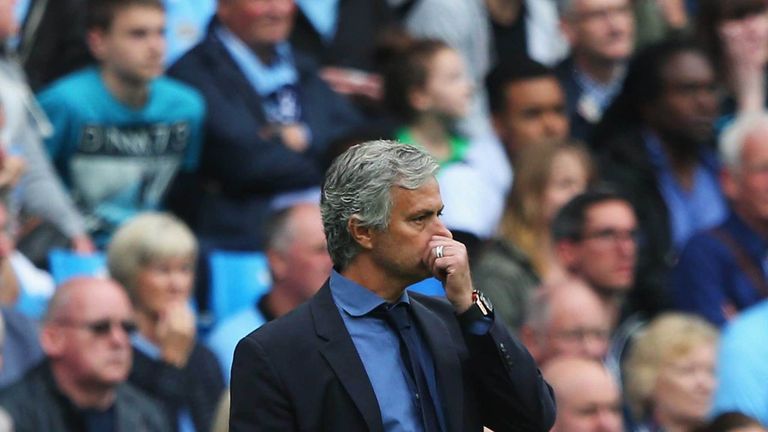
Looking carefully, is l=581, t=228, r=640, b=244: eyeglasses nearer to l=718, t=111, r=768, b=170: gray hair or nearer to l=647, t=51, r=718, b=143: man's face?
l=718, t=111, r=768, b=170: gray hair

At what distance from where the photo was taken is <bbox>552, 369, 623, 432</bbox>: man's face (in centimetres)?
654

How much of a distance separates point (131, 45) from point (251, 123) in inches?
25.8

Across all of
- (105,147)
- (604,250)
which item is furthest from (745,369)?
(105,147)

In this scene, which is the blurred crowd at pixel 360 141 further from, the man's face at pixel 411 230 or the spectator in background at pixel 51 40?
the man's face at pixel 411 230

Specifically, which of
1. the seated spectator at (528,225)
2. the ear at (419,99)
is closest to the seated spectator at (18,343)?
the seated spectator at (528,225)

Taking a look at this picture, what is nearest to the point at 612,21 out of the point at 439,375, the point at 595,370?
the point at 595,370

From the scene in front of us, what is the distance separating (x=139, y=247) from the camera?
7.07m

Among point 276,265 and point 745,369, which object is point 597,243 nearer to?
point 745,369

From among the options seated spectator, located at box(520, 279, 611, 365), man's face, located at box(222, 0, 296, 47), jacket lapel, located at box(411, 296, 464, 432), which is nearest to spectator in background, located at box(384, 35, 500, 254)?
man's face, located at box(222, 0, 296, 47)

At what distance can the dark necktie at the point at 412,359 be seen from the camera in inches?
151

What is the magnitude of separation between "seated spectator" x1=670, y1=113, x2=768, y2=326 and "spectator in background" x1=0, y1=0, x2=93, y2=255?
2.47 metres

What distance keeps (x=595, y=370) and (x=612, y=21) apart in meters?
3.34

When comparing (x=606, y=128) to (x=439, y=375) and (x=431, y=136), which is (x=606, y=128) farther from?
(x=439, y=375)

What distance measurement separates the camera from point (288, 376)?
3.77 m
